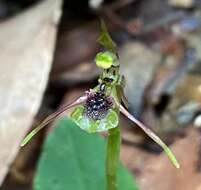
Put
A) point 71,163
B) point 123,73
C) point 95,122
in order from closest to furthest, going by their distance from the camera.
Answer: point 95,122 < point 71,163 < point 123,73

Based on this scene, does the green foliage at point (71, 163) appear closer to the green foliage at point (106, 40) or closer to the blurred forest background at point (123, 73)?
the blurred forest background at point (123, 73)

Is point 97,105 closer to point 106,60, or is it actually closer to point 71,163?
point 106,60

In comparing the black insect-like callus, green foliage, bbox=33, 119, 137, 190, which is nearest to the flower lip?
the black insect-like callus

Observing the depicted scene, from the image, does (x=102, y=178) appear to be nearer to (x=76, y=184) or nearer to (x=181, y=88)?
(x=76, y=184)

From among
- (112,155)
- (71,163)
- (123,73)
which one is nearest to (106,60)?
(112,155)

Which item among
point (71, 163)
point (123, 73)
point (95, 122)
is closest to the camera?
point (95, 122)

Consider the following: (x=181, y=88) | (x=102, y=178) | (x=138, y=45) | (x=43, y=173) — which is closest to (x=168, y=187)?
(x=102, y=178)
